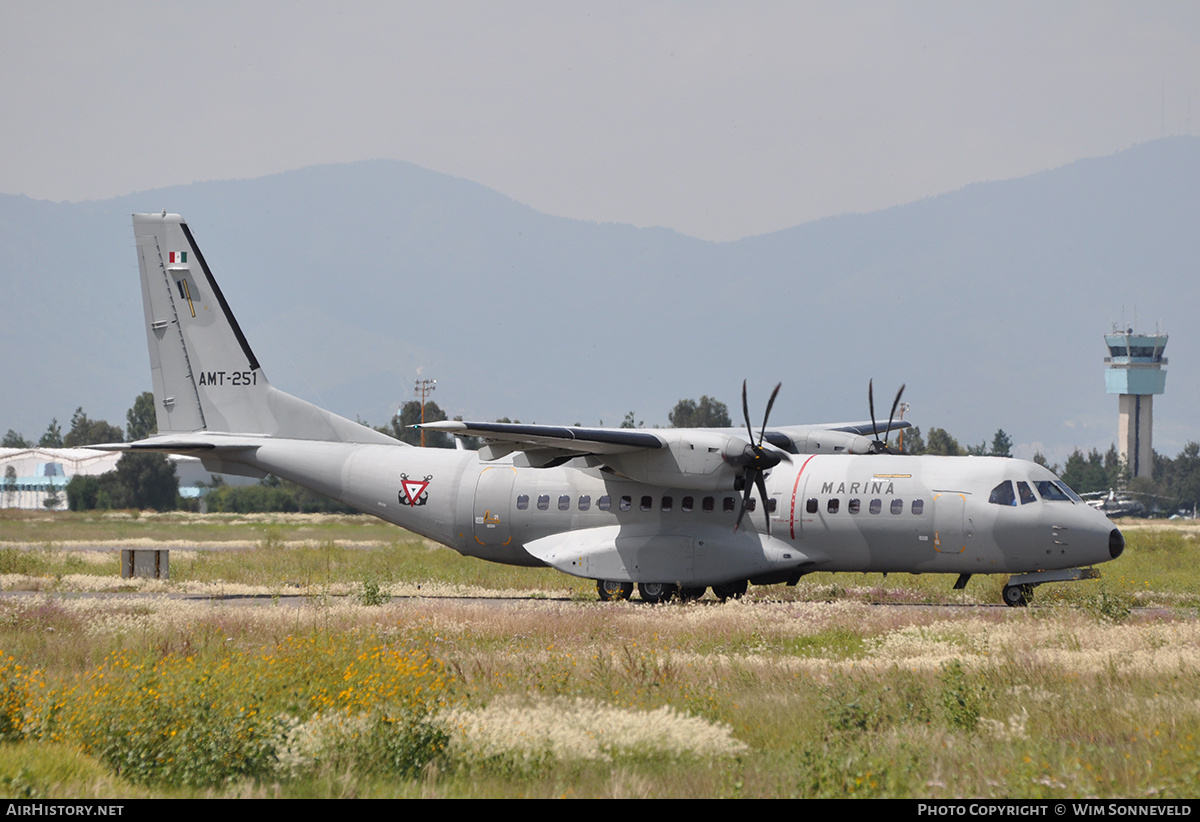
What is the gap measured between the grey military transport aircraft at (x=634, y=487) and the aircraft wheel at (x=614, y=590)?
4 centimetres

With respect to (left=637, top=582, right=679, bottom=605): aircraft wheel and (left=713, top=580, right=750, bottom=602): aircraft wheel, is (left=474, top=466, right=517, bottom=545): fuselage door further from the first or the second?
(left=713, top=580, right=750, bottom=602): aircraft wheel

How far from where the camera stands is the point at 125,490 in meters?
120

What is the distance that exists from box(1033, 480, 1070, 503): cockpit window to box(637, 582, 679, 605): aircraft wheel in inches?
321

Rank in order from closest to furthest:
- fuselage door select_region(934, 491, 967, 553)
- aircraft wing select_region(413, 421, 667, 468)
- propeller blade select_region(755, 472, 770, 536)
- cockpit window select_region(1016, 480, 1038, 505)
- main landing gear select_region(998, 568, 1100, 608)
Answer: aircraft wing select_region(413, 421, 667, 468)
cockpit window select_region(1016, 480, 1038, 505)
fuselage door select_region(934, 491, 967, 553)
main landing gear select_region(998, 568, 1100, 608)
propeller blade select_region(755, 472, 770, 536)

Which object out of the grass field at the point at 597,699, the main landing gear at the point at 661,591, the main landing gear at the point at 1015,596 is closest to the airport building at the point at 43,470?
the main landing gear at the point at 661,591

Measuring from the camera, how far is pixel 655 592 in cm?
2698

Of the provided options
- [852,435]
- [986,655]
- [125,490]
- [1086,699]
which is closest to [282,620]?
[986,655]

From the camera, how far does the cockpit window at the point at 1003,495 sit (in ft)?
81.4

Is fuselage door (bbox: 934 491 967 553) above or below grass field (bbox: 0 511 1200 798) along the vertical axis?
above

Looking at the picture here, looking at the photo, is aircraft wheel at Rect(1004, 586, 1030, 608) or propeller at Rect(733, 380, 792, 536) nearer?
propeller at Rect(733, 380, 792, 536)

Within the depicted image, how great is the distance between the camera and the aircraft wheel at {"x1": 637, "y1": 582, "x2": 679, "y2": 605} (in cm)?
2695

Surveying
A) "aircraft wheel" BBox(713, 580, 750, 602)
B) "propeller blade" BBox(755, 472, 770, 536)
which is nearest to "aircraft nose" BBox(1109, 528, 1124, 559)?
"propeller blade" BBox(755, 472, 770, 536)

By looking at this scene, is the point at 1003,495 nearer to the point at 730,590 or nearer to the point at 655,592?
the point at 730,590

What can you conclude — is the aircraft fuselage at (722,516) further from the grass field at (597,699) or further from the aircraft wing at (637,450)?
the grass field at (597,699)
